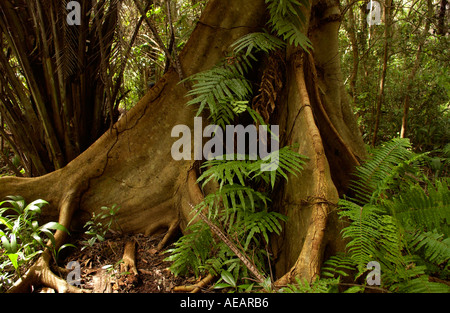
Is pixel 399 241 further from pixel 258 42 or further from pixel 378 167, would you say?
pixel 258 42

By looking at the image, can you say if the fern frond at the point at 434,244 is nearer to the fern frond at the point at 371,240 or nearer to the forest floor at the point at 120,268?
the fern frond at the point at 371,240

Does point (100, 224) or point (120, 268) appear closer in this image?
point (120, 268)

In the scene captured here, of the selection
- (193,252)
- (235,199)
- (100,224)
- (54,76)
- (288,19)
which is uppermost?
(288,19)

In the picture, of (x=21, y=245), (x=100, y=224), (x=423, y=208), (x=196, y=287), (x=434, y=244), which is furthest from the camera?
(x=100, y=224)

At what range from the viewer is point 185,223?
Result: 264cm

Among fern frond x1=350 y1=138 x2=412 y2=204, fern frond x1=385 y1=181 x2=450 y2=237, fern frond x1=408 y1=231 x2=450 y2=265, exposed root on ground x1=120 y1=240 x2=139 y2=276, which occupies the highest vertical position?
fern frond x1=350 y1=138 x2=412 y2=204

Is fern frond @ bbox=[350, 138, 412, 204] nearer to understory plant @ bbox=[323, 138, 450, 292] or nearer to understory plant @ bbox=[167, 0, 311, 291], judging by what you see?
understory plant @ bbox=[323, 138, 450, 292]

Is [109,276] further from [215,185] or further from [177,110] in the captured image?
[177,110]

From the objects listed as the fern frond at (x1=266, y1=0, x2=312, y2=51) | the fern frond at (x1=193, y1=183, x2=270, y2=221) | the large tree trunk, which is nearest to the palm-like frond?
the large tree trunk

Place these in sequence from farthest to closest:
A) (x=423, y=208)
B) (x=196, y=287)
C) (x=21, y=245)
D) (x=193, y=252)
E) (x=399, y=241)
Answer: (x=21, y=245) → (x=193, y=252) → (x=196, y=287) → (x=423, y=208) → (x=399, y=241)

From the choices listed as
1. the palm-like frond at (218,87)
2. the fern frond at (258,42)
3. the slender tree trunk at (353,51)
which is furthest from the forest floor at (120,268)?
the slender tree trunk at (353,51)

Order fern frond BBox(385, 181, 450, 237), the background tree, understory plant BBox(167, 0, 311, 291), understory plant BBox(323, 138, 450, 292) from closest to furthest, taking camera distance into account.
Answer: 1. understory plant BBox(323, 138, 450, 292)
2. fern frond BBox(385, 181, 450, 237)
3. understory plant BBox(167, 0, 311, 291)
4. the background tree

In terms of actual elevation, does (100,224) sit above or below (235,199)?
below

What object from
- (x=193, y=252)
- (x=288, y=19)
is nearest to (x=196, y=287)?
(x=193, y=252)
